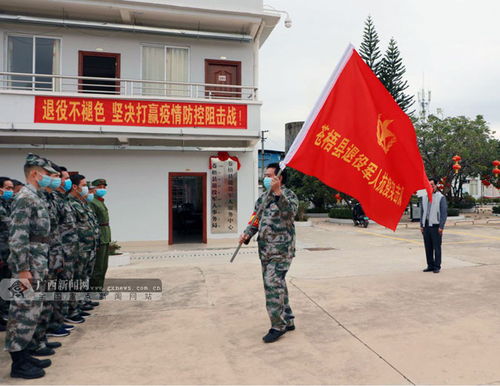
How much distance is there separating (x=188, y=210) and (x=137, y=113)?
6017 mm

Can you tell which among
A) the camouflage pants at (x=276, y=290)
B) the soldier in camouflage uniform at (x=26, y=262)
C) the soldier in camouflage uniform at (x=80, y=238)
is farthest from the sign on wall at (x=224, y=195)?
the soldier in camouflage uniform at (x=26, y=262)

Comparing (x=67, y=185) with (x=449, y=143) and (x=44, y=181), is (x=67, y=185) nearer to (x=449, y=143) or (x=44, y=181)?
(x=44, y=181)

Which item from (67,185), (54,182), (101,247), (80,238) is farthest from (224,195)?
(54,182)

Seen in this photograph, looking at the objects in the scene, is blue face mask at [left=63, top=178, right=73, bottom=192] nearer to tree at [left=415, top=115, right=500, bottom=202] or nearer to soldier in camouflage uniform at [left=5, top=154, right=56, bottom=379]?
soldier in camouflage uniform at [left=5, top=154, right=56, bottom=379]

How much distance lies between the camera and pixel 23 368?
2.81 metres

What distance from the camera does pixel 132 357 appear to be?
10.3 feet

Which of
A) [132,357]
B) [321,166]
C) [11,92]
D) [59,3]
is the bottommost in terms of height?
[132,357]

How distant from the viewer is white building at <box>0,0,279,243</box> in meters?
9.54

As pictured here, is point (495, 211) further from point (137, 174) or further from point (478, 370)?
point (478, 370)

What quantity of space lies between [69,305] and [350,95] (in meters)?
4.07

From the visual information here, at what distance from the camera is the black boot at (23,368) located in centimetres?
277

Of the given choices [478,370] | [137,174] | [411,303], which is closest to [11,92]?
[137,174]

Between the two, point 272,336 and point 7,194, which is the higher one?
point 7,194

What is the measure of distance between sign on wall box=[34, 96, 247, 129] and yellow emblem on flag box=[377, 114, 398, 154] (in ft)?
21.5
